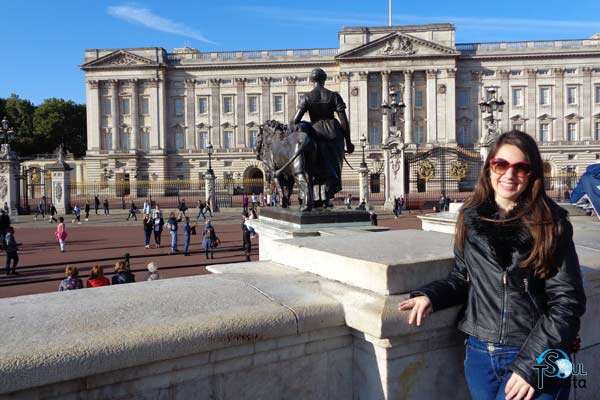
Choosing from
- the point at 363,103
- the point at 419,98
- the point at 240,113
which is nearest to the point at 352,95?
the point at 363,103

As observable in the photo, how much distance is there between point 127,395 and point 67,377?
0.87 feet

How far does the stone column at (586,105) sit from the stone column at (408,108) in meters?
19.4

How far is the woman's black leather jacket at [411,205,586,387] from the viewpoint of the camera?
5.71ft

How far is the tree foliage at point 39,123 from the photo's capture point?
6525 cm

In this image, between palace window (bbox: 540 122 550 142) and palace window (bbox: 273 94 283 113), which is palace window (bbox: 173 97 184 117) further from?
palace window (bbox: 540 122 550 142)

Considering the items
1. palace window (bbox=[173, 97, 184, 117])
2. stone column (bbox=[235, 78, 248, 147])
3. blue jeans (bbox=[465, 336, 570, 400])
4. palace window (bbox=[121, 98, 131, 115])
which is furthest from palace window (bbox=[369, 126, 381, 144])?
blue jeans (bbox=[465, 336, 570, 400])

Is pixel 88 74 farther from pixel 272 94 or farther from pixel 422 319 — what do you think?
pixel 422 319

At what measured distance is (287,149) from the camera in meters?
7.09

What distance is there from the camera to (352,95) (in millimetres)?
53844

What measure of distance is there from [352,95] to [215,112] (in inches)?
651

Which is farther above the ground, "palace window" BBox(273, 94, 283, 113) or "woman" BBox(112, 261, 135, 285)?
"palace window" BBox(273, 94, 283, 113)

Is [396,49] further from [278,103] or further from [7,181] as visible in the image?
[7,181]

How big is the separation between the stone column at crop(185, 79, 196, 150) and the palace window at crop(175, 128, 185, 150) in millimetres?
528

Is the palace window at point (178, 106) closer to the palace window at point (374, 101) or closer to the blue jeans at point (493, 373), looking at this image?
the palace window at point (374, 101)
